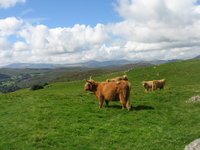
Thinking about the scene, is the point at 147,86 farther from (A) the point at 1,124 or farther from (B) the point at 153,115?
(A) the point at 1,124

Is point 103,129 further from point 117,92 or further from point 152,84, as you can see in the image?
point 152,84

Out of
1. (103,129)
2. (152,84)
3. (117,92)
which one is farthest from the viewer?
(152,84)

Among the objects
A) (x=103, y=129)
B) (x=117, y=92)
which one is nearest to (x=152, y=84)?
(x=117, y=92)

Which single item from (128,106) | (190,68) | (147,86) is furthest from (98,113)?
(190,68)

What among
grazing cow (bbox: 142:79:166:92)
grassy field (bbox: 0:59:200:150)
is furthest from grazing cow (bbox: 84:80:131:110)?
grazing cow (bbox: 142:79:166:92)

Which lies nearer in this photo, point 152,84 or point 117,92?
point 117,92

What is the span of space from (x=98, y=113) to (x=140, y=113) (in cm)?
329

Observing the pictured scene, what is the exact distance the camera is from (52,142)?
32.8 ft

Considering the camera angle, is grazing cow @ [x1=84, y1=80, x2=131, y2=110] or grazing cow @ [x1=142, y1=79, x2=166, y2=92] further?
grazing cow @ [x1=142, y1=79, x2=166, y2=92]

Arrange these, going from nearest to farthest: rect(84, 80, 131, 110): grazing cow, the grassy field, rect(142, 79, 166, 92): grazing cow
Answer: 1. the grassy field
2. rect(84, 80, 131, 110): grazing cow
3. rect(142, 79, 166, 92): grazing cow

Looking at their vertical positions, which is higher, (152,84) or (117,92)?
(117,92)

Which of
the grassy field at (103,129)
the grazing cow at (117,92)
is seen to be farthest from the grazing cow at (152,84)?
the grazing cow at (117,92)

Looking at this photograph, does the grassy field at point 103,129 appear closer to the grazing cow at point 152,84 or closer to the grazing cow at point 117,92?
the grazing cow at point 117,92

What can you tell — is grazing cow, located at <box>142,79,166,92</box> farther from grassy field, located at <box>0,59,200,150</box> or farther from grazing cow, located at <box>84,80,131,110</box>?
grazing cow, located at <box>84,80,131,110</box>
